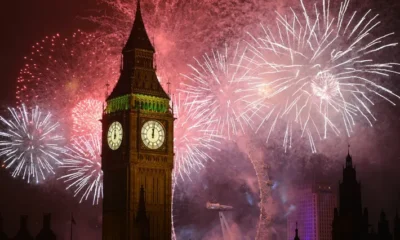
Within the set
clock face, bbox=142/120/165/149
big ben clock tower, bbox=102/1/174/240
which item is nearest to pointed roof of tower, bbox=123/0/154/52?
big ben clock tower, bbox=102/1/174/240

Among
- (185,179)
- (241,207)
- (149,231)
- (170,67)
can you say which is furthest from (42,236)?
(241,207)

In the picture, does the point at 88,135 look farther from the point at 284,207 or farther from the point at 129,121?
the point at 284,207

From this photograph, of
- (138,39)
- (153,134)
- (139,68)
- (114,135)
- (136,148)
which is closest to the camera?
(136,148)

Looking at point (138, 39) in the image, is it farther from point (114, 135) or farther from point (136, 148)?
point (136, 148)

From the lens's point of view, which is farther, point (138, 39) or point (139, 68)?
point (139, 68)

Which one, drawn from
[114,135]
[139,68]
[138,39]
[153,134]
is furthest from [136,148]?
[138,39]
